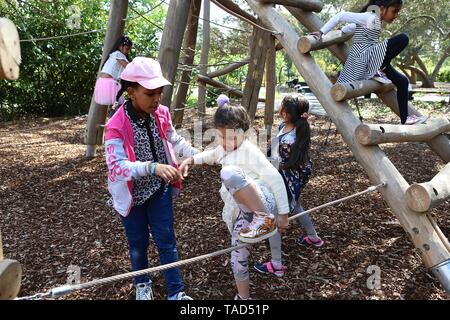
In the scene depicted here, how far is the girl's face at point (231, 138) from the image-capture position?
200 cm

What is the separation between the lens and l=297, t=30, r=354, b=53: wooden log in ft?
9.16

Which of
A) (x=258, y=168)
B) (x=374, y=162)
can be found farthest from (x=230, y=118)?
(x=374, y=162)

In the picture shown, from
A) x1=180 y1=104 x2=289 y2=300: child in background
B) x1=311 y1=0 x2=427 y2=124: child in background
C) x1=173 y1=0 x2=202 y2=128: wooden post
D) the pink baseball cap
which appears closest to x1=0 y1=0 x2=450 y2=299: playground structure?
x1=311 y1=0 x2=427 y2=124: child in background

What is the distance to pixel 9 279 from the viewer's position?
1.28m

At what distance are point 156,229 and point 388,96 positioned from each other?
86.3 inches

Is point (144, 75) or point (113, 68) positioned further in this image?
point (113, 68)

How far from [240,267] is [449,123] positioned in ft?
6.44

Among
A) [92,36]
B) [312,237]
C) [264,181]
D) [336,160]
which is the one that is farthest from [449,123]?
[92,36]

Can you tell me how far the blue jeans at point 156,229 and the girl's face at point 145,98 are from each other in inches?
16.3

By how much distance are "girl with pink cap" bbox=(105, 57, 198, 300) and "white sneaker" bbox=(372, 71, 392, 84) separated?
5.02 feet

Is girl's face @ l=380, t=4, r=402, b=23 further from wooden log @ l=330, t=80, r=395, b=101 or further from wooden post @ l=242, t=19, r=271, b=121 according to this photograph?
wooden post @ l=242, t=19, r=271, b=121

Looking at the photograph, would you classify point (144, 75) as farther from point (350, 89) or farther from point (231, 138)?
point (350, 89)

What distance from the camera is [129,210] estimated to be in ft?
6.68

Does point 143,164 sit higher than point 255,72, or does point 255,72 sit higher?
point 255,72
